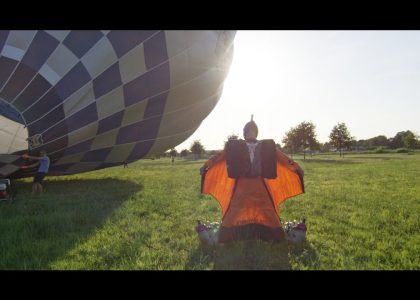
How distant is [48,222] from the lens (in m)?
4.88

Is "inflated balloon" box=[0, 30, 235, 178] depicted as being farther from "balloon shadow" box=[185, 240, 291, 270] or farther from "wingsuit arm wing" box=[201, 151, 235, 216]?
"balloon shadow" box=[185, 240, 291, 270]

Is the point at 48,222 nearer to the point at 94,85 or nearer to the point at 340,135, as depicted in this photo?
the point at 94,85

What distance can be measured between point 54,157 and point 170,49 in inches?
148

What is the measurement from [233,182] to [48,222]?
2.76 metres

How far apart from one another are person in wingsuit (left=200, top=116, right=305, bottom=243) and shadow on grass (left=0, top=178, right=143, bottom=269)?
6.19ft

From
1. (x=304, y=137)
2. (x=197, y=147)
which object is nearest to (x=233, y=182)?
(x=304, y=137)

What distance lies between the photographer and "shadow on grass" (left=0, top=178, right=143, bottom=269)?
3574 millimetres

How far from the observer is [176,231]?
4547mm

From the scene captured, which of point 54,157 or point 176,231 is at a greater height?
point 54,157

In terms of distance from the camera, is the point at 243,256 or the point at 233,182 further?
the point at 233,182

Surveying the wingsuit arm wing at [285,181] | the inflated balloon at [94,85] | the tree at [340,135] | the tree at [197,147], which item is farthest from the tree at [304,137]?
the wingsuit arm wing at [285,181]

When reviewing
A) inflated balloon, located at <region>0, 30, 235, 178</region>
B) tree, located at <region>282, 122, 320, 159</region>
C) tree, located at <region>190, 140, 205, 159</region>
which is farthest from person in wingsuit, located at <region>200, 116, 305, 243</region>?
tree, located at <region>190, 140, 205, 159</region>
